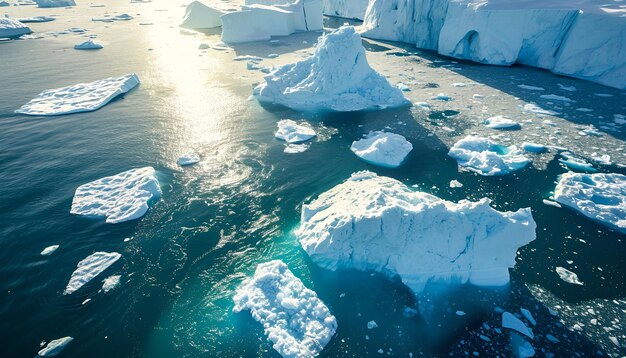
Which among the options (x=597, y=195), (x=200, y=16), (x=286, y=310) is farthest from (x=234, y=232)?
(x=200, y=16)

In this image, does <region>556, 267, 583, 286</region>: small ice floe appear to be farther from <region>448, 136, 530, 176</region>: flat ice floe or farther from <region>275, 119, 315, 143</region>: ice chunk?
<region>275, 119, 315, 143</region>: ice chunk

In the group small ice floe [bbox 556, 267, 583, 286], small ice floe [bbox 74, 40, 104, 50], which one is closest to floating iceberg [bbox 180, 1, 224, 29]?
small ice floe [bbox 74, 40, 104, 50]

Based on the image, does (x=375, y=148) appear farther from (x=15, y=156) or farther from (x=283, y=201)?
(x=15, y=156)

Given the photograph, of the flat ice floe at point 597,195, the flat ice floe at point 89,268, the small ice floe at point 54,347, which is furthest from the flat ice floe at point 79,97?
the flat ice floe at point 597,195

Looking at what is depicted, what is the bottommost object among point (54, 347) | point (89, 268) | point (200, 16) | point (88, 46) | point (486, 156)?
point (54, 347)

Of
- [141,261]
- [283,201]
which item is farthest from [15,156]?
[283,201]

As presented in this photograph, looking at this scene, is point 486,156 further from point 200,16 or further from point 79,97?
point 200,16
